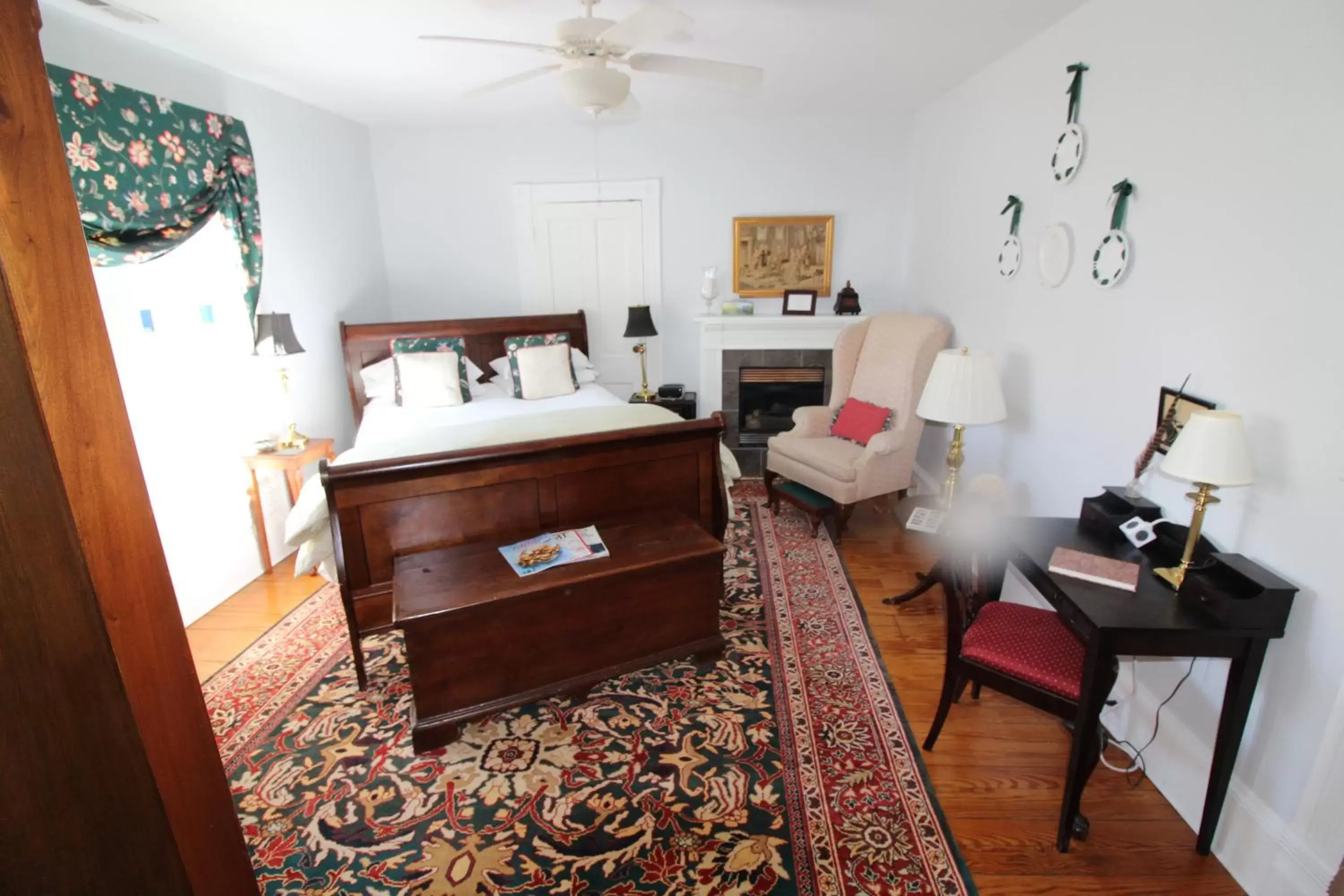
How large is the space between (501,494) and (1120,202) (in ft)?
7.98

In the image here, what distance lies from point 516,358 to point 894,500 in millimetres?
2658

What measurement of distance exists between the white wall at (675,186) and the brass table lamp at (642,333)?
0.32m

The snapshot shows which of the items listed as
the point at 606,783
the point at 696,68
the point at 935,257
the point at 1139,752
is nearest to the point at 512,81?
the point at 696,68

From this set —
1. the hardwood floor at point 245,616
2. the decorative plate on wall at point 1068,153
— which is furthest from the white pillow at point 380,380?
the decorative plate on wall at point 1068,153

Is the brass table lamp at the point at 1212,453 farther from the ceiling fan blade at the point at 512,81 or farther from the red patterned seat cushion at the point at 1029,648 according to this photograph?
the ceiling fan blade at the point at 512,81

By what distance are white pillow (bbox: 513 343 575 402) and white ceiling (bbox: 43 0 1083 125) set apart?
153 centimetres

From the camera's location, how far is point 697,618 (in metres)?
2.46

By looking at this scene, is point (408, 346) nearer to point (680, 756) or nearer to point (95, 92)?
point (95, 92)

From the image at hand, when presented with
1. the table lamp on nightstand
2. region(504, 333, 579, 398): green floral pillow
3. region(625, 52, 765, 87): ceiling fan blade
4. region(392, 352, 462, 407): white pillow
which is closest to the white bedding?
region(392, 352, 462, 407): white pillow

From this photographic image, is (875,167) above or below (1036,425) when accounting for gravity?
above

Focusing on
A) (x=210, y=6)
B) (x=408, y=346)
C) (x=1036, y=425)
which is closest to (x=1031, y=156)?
(x=1036, y=425)

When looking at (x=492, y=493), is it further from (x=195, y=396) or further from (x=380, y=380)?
(x=380, y=380)

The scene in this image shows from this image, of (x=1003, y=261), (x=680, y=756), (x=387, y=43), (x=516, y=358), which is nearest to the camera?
(x=680, y=756)

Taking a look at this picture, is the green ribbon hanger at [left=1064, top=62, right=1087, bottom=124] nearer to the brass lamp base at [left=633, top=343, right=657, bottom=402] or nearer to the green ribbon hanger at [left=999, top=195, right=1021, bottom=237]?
the green ribbon hanger at [left=999, top=195, right=1021, bottom=237]
